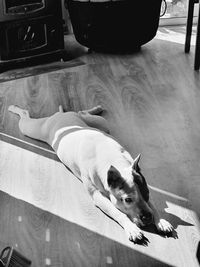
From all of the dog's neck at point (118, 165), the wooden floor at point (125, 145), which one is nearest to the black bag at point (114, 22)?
the wooden floor at point (125, 145)

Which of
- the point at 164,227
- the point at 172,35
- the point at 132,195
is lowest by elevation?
the point at 172,35

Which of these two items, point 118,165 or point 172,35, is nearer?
point 118,165

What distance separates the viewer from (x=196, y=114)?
9.55ft

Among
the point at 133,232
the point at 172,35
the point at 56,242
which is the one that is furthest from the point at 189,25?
the point at 56,242

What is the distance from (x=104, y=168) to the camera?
2164 mm

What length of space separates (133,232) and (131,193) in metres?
0.15

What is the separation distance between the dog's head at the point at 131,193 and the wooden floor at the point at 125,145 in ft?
0.26

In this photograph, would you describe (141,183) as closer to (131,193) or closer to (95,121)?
(131,193)

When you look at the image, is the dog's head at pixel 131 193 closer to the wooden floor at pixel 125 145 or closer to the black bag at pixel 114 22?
the wooden floor at pixel 125 145

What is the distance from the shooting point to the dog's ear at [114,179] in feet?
6.68

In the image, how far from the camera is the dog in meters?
2.03

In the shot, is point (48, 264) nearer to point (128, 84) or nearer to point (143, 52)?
point (128, 84)

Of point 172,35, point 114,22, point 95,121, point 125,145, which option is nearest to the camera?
point 125,145

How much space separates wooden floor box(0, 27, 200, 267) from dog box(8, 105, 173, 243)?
5cm
